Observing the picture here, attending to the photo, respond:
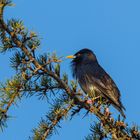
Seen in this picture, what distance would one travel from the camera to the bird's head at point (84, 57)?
7566 millimetres

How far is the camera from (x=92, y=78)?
7.23 meters

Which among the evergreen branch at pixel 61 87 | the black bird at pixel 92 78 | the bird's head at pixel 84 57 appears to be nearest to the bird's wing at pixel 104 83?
the black bird at pixel 92 78

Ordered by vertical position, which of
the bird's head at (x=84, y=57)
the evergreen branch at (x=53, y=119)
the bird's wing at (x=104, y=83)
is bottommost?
the evergreen branch at (x=53, y=119)

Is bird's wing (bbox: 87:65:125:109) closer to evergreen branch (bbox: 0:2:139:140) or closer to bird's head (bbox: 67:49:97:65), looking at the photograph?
bird's head (bbox: 67:49:97:65)

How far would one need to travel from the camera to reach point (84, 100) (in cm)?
316

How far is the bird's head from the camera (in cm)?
757

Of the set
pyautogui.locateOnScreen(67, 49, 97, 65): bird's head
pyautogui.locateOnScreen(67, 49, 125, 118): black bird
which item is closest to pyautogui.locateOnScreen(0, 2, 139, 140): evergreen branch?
pyautogui.locateOnScreen(67, 49, 125, 118): black bird

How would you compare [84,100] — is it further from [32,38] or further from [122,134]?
[32,38]

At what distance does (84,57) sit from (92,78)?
2.19ft

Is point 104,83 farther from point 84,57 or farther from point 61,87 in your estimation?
point 61,87

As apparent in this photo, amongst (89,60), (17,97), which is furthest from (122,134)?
(89,60)

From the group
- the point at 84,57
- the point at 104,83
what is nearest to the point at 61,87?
the point at 104,83

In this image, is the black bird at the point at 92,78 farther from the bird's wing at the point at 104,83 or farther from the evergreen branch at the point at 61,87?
the evergreen branch at the point at 61,87

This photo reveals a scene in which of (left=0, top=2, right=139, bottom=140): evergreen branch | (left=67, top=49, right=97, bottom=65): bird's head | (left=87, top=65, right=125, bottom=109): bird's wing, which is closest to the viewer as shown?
(left=0, top=2, right=139, bottom=140): evergreen branch
